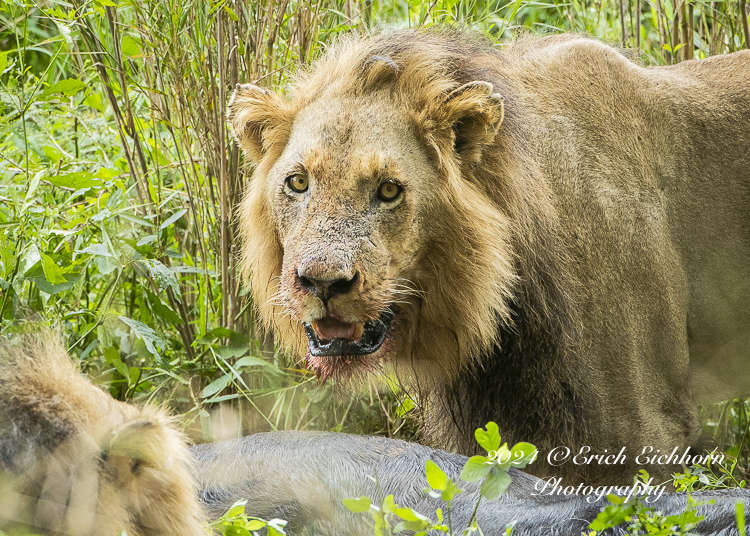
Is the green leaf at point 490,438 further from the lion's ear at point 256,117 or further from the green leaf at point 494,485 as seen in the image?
the lion's ear at point 256,117

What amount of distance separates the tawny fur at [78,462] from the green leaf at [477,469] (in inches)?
23.3

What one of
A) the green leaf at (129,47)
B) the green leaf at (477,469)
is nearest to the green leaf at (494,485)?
the green leaf at (477,469)

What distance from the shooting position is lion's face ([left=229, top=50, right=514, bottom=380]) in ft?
9.00

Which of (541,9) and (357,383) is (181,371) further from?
(541,9)

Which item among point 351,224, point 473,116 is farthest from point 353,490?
point 473,116

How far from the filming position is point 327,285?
266 centimetres

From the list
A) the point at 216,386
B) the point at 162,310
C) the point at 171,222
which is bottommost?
the point at 216,386

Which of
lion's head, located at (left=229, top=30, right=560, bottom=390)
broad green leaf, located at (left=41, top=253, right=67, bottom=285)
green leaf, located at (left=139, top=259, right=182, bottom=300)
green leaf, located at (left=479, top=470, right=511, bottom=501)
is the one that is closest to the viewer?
green leaf, located at (left=479, top=470, right=511, bottom=501)

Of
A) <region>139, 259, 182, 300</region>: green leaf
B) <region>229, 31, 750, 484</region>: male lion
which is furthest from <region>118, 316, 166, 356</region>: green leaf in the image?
<region>229, 31, 750, 484</region>: male lion

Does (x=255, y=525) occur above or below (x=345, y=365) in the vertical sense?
above

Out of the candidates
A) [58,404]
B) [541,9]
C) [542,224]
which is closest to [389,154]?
[542,224]

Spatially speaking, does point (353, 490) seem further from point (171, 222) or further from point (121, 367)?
point (171, 222)

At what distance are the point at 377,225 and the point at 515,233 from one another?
0.65 m

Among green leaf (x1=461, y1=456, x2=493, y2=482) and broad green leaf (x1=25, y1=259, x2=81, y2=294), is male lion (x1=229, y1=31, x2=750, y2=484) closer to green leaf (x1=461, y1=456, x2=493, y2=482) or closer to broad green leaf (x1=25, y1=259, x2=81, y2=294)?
broad green leaf (x1=25, y1=259, x2=81, y2=294)
